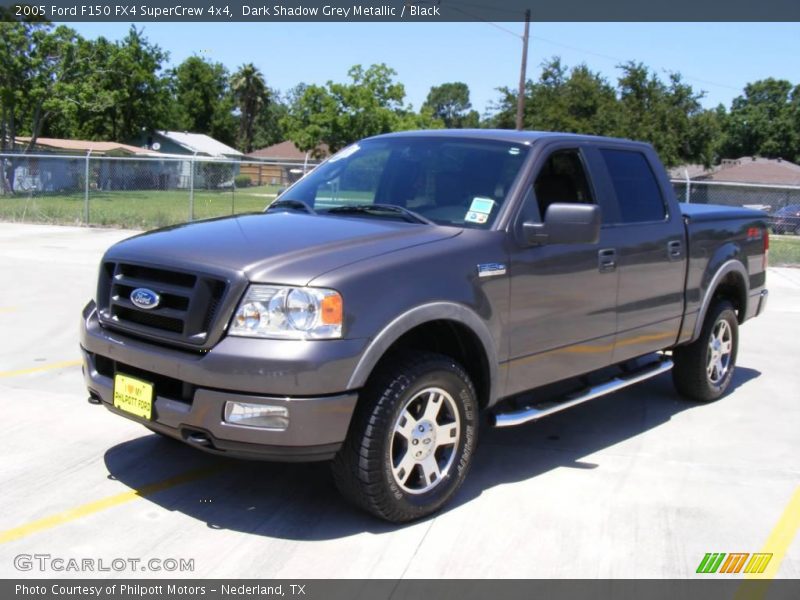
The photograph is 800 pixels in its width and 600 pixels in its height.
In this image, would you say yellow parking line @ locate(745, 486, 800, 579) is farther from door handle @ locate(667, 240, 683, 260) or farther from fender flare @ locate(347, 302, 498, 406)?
door handle @ locate(667, 240, 683, 260)

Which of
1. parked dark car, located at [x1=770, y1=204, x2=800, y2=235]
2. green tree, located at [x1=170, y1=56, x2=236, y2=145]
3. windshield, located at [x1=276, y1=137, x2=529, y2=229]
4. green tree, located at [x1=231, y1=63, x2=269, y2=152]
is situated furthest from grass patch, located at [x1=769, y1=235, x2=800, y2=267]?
green tree, located at [x1=231, y1=63, x2=269, y2=152]

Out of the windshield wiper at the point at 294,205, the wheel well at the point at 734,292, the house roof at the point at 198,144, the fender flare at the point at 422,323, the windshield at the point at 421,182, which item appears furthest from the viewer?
the house roof at the point at 198,144

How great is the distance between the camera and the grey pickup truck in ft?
12.6

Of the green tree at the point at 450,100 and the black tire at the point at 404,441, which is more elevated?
the green tree at the point at 450,100

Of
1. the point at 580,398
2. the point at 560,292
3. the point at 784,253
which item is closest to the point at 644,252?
the point at 560,292

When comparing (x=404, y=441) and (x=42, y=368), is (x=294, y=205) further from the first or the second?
(x=42, y=368)

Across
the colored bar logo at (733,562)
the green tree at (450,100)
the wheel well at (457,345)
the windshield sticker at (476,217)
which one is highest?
the green tree at (450,100)

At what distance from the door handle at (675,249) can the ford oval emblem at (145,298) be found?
354 centimetres

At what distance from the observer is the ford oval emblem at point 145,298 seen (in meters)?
4.12

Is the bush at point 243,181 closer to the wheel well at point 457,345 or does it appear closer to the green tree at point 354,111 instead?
the green tree at point 354,111

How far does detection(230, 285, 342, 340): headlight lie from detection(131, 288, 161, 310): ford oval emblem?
51cm

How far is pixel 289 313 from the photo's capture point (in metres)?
3.83

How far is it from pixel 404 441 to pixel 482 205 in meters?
1.45

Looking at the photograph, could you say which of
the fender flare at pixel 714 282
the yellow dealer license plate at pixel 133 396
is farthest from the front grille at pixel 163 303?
the fender flare at pixel 714 282
